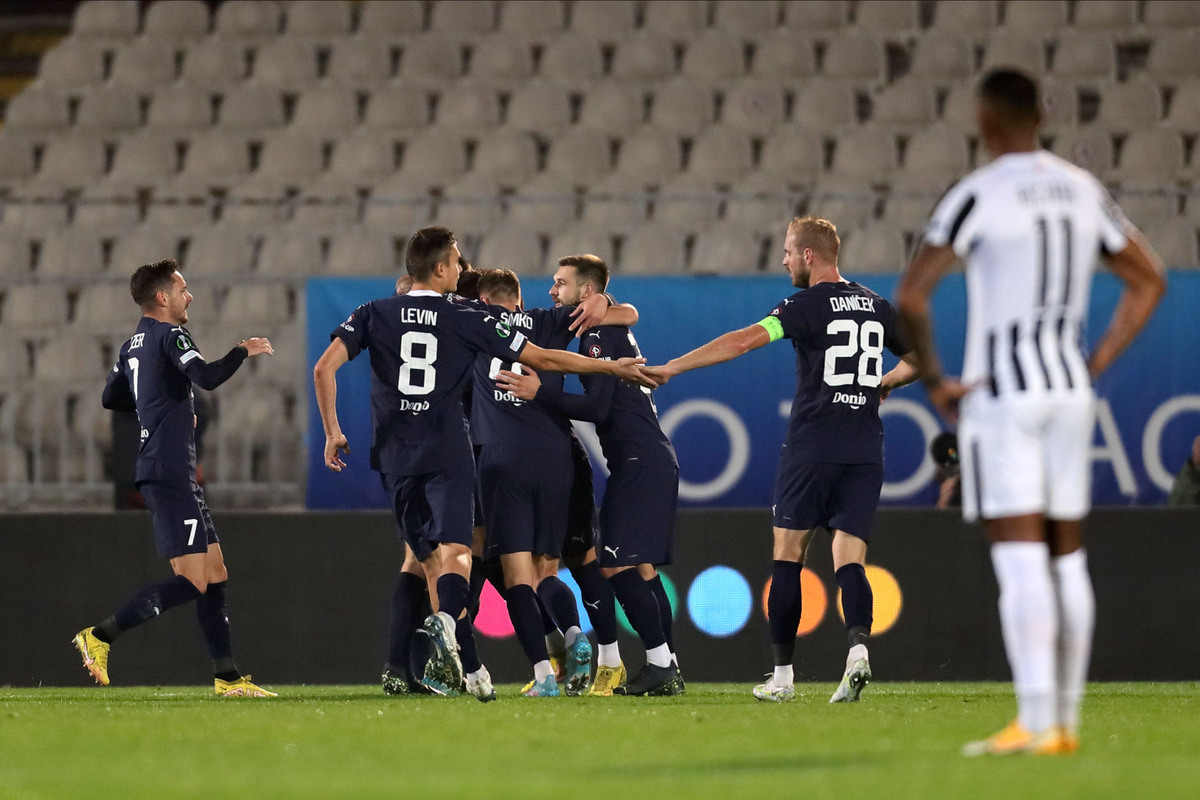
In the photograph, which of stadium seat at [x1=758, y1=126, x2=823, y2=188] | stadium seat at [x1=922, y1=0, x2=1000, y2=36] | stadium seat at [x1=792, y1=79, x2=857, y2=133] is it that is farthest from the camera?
stadium seat at [x1=922, y1=0, x2=1000, y2=36]

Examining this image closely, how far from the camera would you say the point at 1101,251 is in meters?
4.95

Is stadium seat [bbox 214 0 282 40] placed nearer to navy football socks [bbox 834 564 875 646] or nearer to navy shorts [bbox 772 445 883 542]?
navy shorts [bbox 772 445 883 542]

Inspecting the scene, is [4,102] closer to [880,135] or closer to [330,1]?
[330,1]

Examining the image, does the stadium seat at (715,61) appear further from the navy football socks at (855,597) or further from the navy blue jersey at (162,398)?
the navy football socks at (855,597)

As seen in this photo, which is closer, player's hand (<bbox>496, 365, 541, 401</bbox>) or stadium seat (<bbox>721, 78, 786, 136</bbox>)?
player's hand (<bbox>496, 365, 541, 401</bbox>)

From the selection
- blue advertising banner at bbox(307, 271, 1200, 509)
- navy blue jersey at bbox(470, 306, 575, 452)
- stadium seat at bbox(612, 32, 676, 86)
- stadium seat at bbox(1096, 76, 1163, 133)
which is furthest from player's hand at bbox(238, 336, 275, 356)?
stadium seat at bbox(1096, 76, 1163, 133)

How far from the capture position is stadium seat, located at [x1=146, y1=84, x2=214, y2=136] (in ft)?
49.5

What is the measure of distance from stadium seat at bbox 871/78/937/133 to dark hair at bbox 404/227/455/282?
24.4ft

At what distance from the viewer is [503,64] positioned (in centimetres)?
1521

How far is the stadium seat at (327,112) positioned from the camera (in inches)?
587

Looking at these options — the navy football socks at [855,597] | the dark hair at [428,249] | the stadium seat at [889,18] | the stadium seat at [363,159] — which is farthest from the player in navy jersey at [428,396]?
the stadium seat at [889,18]

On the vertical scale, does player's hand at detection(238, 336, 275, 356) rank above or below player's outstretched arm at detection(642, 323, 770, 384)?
above

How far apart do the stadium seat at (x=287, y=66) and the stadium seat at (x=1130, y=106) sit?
7086mm

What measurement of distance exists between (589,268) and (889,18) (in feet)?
25.6
